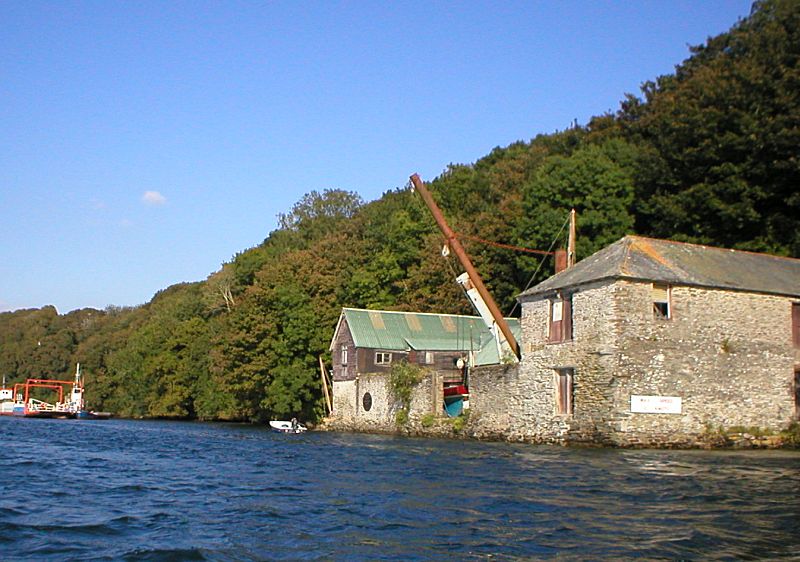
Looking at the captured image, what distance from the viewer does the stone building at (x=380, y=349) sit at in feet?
160

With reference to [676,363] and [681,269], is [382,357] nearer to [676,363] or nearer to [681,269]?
[681,269]

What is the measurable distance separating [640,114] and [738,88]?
18803 mm

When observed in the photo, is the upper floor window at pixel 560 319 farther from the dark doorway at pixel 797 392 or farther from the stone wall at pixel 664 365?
the dark doorway at pixel 797 392

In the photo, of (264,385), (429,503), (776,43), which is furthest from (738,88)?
(264,385)

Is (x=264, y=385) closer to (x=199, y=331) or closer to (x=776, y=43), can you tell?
(x=199, y=331)

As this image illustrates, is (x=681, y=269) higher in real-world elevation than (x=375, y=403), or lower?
higher

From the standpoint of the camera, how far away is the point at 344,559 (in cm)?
1100

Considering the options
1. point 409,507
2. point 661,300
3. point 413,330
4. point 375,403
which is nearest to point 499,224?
point 413,330

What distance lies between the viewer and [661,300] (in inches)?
1153

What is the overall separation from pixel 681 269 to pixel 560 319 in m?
4.90

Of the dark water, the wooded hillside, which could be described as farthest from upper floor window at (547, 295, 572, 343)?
the wooded hillside

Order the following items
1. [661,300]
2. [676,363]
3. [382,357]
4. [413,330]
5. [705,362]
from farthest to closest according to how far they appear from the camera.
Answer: [413,330], [382,357], [661,300], [705,362], [676,363]

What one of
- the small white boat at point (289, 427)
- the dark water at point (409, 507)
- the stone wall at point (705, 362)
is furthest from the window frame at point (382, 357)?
the dark water at point (409, 507)

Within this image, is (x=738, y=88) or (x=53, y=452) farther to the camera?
(x=738, y=88)
